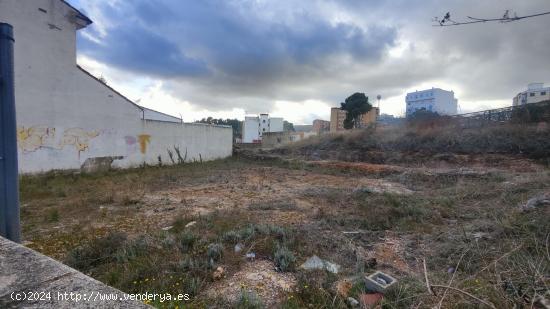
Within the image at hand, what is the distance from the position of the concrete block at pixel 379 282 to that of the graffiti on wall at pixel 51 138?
10.4 m

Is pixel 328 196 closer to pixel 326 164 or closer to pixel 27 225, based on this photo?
pixel 27 225

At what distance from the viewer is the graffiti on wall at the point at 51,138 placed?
834 centimetres

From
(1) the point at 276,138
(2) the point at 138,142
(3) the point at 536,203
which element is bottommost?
(3) the point at 536,203

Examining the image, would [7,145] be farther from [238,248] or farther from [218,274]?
[238,248]

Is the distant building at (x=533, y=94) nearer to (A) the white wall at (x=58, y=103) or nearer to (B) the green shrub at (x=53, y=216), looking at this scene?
(A) the white wall at (x=58, y=103)

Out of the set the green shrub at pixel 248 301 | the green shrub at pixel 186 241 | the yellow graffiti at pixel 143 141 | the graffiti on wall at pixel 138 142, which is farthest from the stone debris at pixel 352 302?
the yellow graffiti at pixel 143 141

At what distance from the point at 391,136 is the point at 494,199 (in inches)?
459

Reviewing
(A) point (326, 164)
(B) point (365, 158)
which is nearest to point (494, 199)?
(A) point (326, 164)

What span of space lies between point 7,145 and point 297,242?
9.72 ft

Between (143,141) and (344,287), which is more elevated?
(143,141)

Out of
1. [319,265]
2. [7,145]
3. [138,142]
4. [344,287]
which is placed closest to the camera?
[7,145]

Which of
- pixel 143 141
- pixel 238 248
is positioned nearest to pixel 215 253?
pixel 238 248

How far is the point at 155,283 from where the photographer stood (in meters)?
2.46

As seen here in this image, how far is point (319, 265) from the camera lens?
293 centimetres
